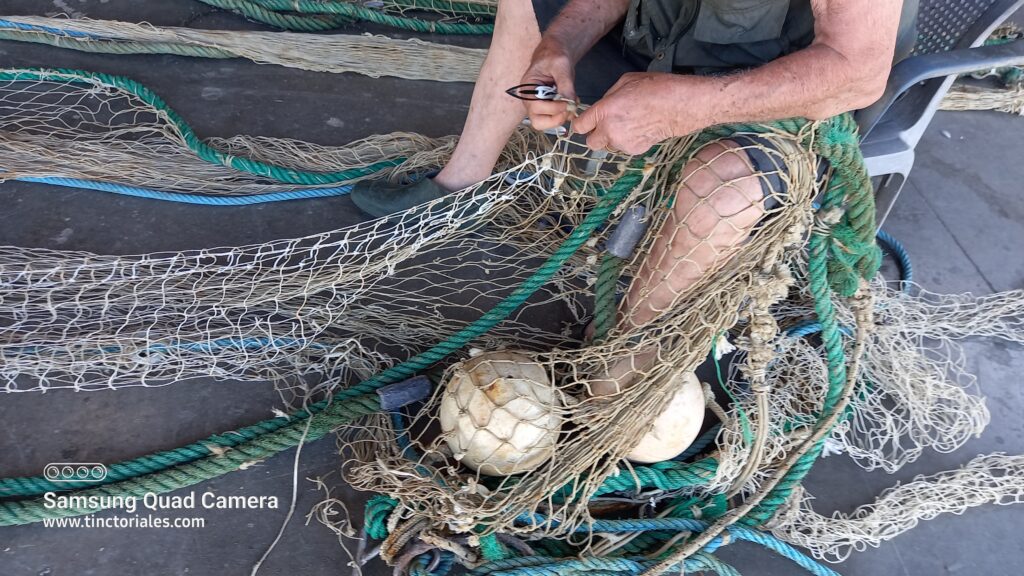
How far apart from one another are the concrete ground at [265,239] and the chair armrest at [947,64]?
2.84 feet

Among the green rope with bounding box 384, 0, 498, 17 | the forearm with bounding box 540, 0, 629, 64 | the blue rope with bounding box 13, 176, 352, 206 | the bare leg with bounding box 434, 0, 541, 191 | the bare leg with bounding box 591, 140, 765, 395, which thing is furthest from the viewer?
the green rope with bounding box 384, 0, 498, 17

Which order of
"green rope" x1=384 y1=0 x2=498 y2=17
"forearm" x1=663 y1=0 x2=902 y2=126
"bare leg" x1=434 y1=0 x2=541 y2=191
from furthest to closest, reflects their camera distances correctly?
"green rope" x1=384 y1=0 x2=498 y2=17 → "bare leg" x1=434 y1=0 x2=541 y2=191 → "forearm" x1=663 y1=0 x2=902 y2=126

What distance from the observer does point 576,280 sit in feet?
7.38

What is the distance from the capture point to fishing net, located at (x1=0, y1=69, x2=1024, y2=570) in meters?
1.59

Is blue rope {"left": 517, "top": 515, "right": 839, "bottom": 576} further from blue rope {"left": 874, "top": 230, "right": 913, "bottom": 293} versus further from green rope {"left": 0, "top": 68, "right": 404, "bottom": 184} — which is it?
green rope {"left": 0, "top": 68, "right": 404, "bottom": 184}

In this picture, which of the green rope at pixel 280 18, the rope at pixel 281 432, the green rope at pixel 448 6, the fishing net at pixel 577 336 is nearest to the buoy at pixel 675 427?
the fishing net at pixel 577 336

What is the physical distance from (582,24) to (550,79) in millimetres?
271

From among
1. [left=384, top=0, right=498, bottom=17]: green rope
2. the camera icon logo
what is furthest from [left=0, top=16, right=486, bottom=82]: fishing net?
the camera icon logo

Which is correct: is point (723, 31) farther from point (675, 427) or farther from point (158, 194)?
point (158, 194)

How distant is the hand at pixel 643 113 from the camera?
1501 mm

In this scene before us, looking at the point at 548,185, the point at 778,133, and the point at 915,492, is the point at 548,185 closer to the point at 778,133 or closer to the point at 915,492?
the point at 778,133

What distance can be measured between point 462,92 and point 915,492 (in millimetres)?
2002

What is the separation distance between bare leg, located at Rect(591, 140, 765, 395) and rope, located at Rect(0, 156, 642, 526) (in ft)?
0.45

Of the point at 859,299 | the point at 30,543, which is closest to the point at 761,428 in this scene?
the point at 859,299
